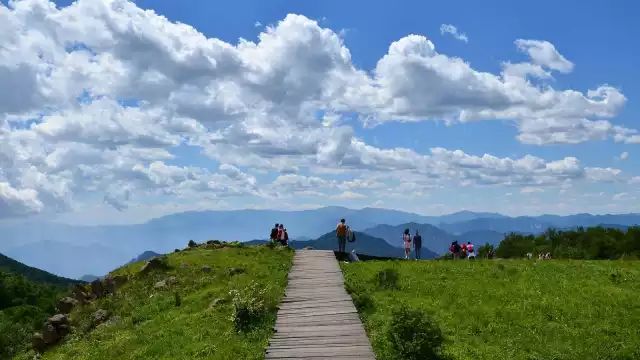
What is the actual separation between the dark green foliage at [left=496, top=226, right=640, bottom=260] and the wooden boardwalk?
30627 mm

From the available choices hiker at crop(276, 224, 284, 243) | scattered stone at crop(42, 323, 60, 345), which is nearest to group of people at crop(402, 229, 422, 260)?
hiker at crop(276, 224, 284, 243)

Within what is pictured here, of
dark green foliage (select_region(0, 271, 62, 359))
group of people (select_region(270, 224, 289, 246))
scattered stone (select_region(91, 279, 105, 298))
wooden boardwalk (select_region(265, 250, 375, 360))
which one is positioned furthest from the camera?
dark green foliage (select_region(0, 271, 62, 359))

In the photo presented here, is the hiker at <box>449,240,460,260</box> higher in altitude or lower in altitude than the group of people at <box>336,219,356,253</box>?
lower

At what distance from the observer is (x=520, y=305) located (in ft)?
84.1

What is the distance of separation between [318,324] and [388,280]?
9.36m

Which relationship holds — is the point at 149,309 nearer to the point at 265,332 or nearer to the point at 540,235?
the point at 265,332

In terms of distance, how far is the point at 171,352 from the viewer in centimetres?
2112

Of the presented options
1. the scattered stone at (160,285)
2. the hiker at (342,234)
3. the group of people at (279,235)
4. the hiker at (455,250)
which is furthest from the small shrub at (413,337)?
the group of people at (279,235)

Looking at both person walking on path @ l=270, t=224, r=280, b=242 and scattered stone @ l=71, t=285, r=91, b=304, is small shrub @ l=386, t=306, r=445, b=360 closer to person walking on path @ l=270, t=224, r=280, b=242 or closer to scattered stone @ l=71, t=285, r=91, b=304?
scattered stone @ l=71, t=285, r=91, b=304

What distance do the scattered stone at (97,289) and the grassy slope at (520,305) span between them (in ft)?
52.4

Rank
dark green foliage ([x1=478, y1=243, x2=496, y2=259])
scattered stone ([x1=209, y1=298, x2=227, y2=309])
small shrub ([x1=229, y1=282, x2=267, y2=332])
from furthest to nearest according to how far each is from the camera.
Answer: dark green foliage ([x1=478, y1=243, x2=496, y2=259]) < scattered stone ([x1=209, y1=298, x2=227, y2=309]) < small shrub ([x1=229, y1=282, x2=267, y2=332])

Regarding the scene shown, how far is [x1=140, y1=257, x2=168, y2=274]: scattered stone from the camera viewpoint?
38031 millimetres

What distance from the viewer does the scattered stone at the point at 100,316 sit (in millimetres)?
31812

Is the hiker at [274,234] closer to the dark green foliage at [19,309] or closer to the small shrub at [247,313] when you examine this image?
the small shrub at [247,313]
